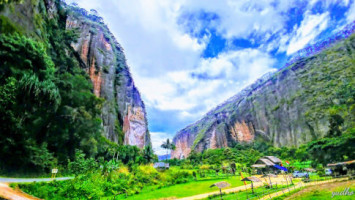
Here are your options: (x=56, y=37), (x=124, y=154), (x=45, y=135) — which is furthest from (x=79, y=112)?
(x=124, y=154)

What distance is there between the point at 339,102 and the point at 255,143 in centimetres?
3332

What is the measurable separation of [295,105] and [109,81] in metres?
67.3

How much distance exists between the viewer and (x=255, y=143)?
85.2 m

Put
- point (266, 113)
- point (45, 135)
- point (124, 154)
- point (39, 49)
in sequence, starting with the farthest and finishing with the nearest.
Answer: point (266, 113)
point (124, 154)
point (45, 135)
point (39, 49)

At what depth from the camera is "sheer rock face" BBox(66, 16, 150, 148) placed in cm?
5853

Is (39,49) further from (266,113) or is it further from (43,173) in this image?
(266,113)

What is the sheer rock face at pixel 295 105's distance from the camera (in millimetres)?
67956

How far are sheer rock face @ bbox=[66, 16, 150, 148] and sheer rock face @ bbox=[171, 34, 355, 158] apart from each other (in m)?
48.8

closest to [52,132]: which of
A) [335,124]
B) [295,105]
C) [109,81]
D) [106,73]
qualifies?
[109,81]

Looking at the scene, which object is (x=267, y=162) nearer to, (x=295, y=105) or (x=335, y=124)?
(x=335, y=124)

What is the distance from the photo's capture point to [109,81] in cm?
6309

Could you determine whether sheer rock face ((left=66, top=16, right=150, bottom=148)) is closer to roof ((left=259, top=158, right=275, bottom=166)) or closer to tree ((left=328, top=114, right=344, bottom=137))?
roof ((left=259, top=158, right=275, bottom=166))

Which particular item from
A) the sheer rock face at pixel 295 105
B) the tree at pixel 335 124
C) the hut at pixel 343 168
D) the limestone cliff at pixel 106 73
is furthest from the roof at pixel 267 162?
the limestone cliff at pixel 106 73

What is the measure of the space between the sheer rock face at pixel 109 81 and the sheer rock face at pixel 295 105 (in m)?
48.8
